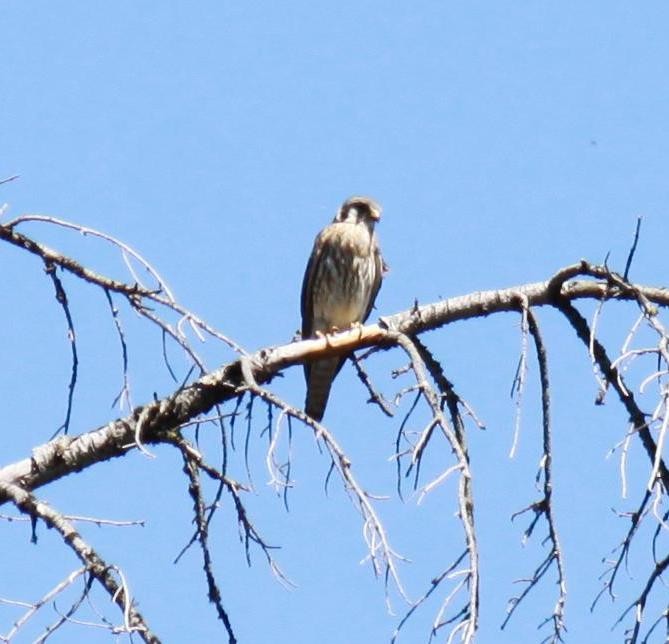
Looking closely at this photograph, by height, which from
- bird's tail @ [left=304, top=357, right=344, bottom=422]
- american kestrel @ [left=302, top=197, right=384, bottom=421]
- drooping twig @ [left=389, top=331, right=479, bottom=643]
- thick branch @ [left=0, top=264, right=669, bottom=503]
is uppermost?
american kestrel @ [left=302, top=197, right=384, bottom=421]

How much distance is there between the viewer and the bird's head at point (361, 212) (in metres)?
8.89

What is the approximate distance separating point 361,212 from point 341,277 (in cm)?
54

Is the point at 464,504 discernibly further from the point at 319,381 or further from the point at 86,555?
the point at 319,381

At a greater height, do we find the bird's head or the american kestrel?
the bird's head

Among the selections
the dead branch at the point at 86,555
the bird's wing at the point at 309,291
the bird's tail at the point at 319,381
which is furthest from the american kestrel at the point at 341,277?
the dead branch at the point at 86,555

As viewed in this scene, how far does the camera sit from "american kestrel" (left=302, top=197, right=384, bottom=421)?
8.51 meters

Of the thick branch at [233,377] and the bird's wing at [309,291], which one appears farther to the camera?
the bird's wing at [309,291]

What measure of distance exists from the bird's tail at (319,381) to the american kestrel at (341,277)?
0.49 m

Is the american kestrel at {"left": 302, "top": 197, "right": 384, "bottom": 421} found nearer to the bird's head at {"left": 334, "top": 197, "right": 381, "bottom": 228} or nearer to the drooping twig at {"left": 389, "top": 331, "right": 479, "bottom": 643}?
the bird's head at {"left": 334, "top": 197, "right": 381, "bottom": 228}

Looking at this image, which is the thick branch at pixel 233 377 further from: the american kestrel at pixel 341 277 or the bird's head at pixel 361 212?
the bird's head at pixel 361 212

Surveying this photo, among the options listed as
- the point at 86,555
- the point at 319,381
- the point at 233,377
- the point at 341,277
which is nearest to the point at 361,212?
the point at 341,277

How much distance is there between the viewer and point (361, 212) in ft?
29.2

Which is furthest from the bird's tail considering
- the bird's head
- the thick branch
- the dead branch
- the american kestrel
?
the dead branch

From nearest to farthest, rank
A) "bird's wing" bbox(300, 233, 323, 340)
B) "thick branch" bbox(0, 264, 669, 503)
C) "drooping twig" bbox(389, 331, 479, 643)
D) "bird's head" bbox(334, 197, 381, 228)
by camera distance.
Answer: "drooping twig" bbox(389, 331, 479, 643) → "thick branch" bbox(0, 264, 669, 503) → "bird's wing" bbox(300, 233, 323, 340) → "bird's head" bbox(334, 197, 381, 228)
